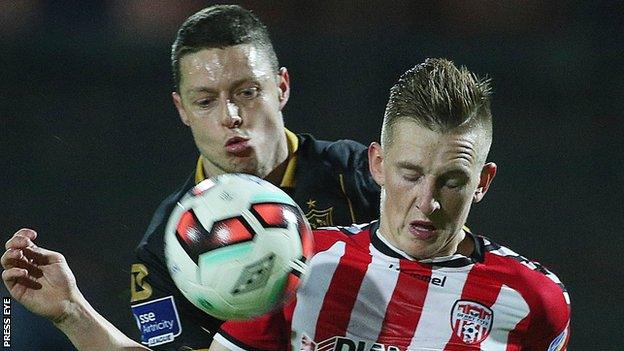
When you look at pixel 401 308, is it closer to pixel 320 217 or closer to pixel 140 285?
pixel 320 217

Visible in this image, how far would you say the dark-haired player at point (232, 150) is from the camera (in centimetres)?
301

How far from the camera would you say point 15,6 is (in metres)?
4.94

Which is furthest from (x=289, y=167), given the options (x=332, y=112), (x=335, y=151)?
(x=332, y=112)

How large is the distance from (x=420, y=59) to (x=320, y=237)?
2.53 meters

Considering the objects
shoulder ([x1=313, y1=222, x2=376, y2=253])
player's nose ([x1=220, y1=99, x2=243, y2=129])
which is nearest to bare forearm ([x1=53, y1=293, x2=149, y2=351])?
shoulder ([x1=313, y1=222, x2=376, y2=253])

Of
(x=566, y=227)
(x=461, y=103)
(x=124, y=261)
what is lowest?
(x=124, y=261)

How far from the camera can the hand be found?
2570mm

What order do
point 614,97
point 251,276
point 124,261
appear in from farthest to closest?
point 614,97 → point 124,261 → point 251,276

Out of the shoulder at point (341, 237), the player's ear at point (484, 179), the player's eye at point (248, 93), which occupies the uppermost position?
the player's eye at point (248, 93)

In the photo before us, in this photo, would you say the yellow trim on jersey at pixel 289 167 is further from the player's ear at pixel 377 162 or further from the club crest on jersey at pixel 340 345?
the club crest on jersey at pixel 340 345

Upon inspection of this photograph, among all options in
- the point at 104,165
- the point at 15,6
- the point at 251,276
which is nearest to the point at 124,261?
the point at 104,165

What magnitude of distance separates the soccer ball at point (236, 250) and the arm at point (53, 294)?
0.48m

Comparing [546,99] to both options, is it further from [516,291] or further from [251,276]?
[251,276]
